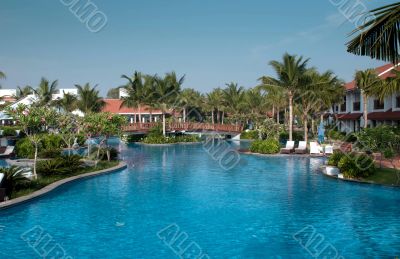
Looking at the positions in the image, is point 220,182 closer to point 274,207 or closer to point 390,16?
point 274,207

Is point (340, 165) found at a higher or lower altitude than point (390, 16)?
lower

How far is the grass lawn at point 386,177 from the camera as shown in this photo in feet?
61.2

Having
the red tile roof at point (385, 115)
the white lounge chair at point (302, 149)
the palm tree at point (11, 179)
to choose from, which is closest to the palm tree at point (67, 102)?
the white lounge chair at point (302, 149)

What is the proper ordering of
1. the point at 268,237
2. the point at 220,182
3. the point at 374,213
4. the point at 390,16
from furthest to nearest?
the point at 220,182 < the point at 374,213 < the point at 268,237 < the point at 390,16

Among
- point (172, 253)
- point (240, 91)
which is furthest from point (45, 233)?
point (240, 91)

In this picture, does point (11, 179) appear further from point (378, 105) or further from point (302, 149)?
point (378, 105)

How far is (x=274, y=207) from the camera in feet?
49.8

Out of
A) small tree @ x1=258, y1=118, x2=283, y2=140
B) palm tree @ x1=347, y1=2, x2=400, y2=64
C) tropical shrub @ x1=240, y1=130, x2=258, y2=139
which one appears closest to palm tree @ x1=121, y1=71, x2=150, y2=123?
tropical shrub @ x1=240, y1=130, x2=258, y2=139

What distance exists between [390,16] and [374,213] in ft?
36.9

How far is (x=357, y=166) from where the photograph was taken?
20109 millimetres

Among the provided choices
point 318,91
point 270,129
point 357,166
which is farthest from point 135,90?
point 357,166

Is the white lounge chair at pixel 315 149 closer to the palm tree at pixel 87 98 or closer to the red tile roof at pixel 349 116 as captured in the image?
the red tile roof at pixel 349 116

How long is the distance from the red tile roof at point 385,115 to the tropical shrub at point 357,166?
15040mm

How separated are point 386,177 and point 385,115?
19.0 m
